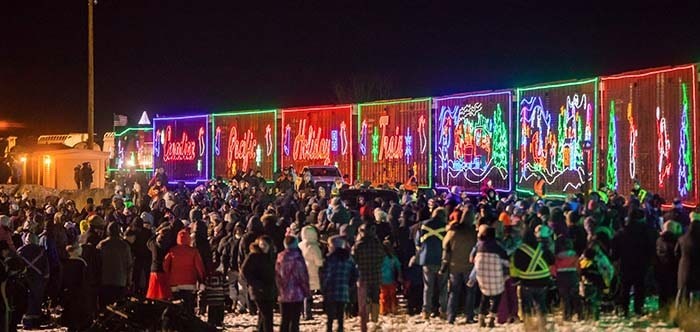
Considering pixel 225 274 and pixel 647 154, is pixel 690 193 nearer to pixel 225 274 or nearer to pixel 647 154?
pixel 647 154

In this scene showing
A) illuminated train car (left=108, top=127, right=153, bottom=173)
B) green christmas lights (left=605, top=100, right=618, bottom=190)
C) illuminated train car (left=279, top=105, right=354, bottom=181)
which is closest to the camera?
green christmas lights (left=605, top=100, right=618, bottom=190)

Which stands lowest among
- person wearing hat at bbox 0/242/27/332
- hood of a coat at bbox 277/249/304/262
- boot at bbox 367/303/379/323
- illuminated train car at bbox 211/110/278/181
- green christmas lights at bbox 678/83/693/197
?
boot at bbox 367/303/379/323

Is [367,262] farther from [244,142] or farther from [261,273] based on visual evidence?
[244,142]

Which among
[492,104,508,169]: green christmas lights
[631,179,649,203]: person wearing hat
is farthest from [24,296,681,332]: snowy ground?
[492,104,508,169]: green christmas lights

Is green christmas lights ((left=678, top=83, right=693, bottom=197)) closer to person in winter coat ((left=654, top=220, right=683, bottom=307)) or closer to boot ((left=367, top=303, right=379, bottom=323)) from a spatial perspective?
person in winter coat ((left=654, top=220, right=683, bottom=307))

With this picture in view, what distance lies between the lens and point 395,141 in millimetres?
33844

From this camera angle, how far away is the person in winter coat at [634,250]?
47.4 ft

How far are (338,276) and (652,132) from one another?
10784mm

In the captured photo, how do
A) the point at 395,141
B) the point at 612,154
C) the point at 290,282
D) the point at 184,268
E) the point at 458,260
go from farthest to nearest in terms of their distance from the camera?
the point at 395,141 → the point at 612,154 → the point at 458,260 → the point at 184,268 → the point at 290,282

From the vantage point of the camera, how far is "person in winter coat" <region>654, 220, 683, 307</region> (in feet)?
47.1

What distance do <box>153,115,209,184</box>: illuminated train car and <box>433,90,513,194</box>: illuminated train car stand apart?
43.7 ft

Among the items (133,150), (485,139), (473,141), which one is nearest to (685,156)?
(485,139)

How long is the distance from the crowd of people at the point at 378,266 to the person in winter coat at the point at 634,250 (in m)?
0.02

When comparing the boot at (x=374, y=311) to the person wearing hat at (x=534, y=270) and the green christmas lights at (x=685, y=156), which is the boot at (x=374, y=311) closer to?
the person wearing hat at (x=534, y=270)
